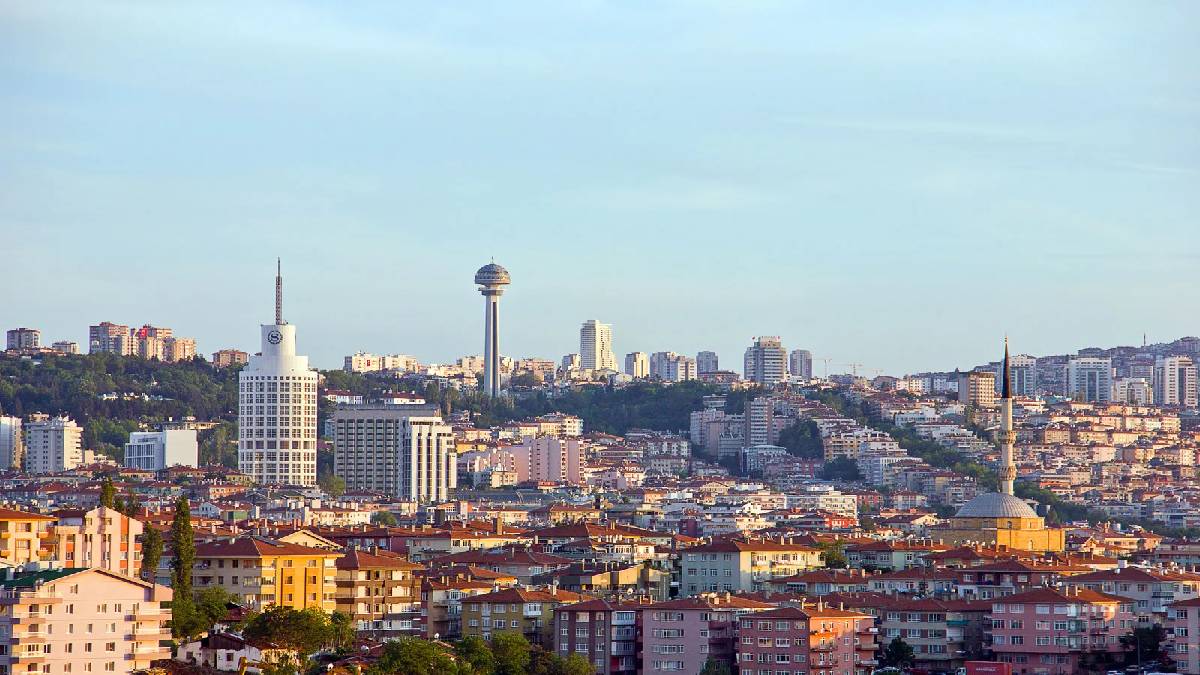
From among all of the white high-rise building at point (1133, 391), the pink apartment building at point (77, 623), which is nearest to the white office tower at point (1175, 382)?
the white high-rise building at point (1133, 391)

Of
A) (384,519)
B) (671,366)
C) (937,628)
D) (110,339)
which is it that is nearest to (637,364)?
(671,366)

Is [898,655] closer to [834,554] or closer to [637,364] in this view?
[834,554]

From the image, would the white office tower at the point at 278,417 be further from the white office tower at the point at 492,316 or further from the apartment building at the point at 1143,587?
the apartment building at the point at 1143,587

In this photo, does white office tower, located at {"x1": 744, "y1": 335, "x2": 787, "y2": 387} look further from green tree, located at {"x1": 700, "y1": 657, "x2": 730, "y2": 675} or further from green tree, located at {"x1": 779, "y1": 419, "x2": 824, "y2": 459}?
green tree, located at {"x1": 700, "y1": 657, "x2": 730, "y2": 675}

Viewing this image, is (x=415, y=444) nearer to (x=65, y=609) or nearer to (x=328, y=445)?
(x=328, y=445)

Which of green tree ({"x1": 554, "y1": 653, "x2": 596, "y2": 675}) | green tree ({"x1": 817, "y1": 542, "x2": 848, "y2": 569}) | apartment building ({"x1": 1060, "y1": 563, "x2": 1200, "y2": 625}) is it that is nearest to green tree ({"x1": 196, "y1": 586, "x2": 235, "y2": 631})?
green tree ({"x1": 554, "y1": 653, "x2": 596, "y2": 675})

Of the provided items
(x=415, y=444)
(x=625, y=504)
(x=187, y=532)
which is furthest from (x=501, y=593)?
(x=415, y=444)
